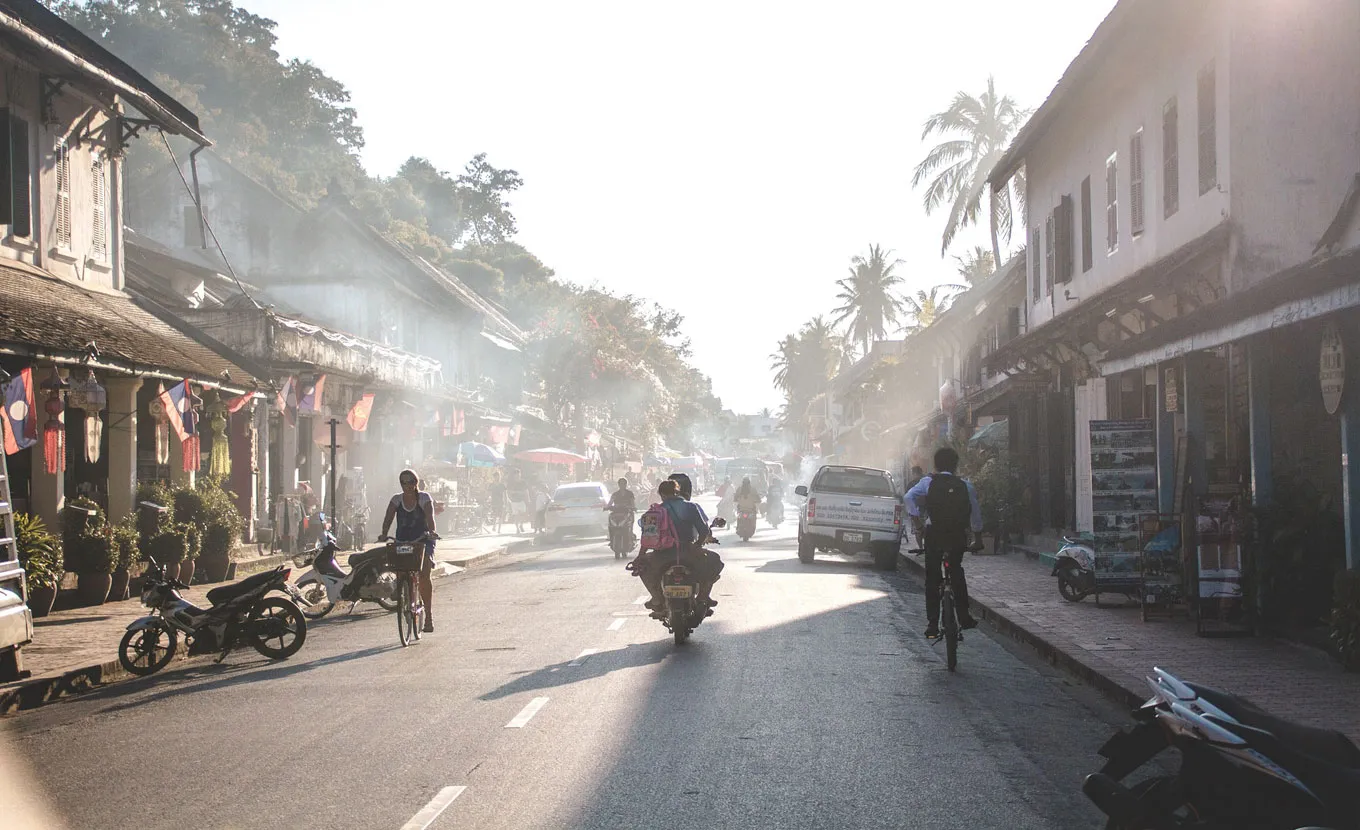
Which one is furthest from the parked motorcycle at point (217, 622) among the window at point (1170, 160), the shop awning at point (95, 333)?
A: the window at point (1170, 160)

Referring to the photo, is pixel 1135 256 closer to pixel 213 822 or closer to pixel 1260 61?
pixel 1260 61

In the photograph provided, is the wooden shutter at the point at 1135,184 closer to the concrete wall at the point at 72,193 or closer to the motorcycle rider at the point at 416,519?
the motorcycle rider at the point at 416,519

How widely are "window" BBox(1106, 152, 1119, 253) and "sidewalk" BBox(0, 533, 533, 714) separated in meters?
15.7

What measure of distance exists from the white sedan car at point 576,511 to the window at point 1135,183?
1957 cm

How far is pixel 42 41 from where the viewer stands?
60.6ft

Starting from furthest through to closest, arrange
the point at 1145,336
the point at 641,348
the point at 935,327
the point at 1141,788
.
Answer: the point at 641,348 < the point at 935,327 < the point at 1145,336 < the point at 1141,788

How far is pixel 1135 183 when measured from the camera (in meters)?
21.7

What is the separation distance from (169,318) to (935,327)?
30.4m

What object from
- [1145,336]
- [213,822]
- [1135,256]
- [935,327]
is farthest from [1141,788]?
[935,327]

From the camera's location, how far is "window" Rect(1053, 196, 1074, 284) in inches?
1045

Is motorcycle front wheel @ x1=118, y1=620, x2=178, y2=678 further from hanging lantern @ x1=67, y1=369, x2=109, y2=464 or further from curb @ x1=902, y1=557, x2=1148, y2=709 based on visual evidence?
curb @ x1=902, y1=557, x2=1148, y2=709

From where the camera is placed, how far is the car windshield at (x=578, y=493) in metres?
38.4

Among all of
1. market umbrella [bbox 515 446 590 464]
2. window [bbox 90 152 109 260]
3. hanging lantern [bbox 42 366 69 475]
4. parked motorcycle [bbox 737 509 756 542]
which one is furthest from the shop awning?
market umbrella [bbox 515 446 590 464]

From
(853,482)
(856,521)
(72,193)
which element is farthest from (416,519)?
(853,482)
